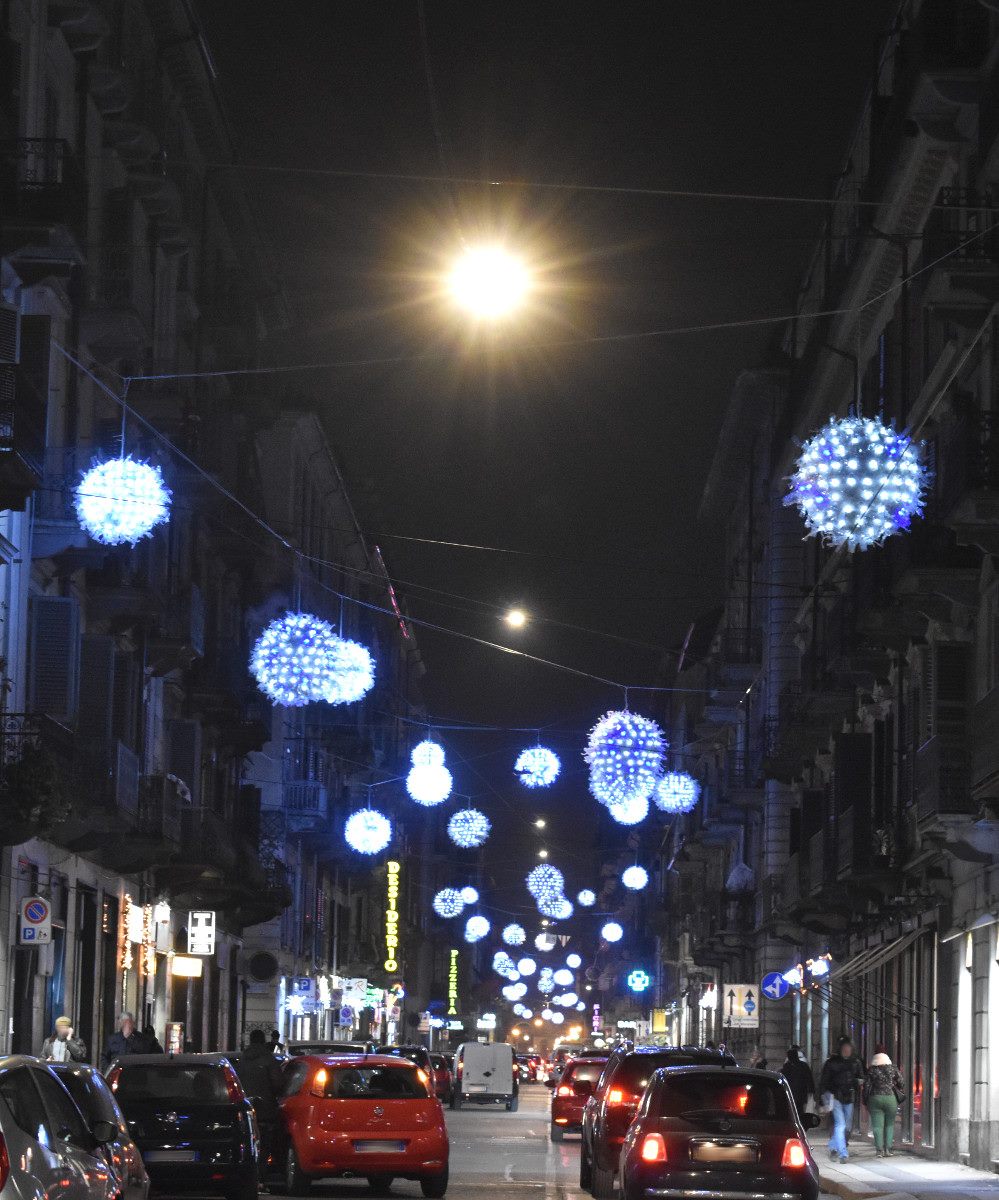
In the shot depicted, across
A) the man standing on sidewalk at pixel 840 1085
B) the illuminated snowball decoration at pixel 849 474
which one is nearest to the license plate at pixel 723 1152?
the illuminated snowball decoration at pixel 849 474

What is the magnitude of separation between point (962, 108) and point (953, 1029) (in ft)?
39.7

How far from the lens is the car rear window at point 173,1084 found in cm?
2048

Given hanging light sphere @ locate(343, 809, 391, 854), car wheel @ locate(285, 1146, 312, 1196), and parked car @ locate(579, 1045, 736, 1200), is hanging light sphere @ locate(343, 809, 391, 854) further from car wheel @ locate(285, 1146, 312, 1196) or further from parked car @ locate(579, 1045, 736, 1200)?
car wheel @ locate(285, 1146, 312, 1196)

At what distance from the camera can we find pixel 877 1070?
→ 3081cm

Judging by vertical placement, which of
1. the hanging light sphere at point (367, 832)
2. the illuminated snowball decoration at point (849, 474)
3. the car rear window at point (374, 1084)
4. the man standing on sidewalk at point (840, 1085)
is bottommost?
the man standing on sidewalk at point (840, 1085)

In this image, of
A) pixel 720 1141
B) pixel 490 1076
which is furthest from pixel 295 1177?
pixel 490 1076

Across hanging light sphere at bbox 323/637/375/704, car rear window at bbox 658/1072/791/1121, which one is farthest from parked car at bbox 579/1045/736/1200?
hanging light sphere at bbox 323/637/375/704

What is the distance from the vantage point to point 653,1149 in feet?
57.5

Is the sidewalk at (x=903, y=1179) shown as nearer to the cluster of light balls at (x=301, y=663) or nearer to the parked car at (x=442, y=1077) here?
the cluster of light balls at (x=301, y=663)

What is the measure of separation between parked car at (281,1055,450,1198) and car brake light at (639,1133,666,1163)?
5.94 meters

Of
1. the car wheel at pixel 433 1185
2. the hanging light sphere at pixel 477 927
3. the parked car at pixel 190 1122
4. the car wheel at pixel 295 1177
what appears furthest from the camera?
the hanging light sphere at pixel 477 927

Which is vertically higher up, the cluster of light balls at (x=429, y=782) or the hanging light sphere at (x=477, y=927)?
the cluster of light balls at (x=429, y=782)

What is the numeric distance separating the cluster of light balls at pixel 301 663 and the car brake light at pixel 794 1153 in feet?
40.8

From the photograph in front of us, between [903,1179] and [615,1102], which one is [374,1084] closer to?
[615,1102]
